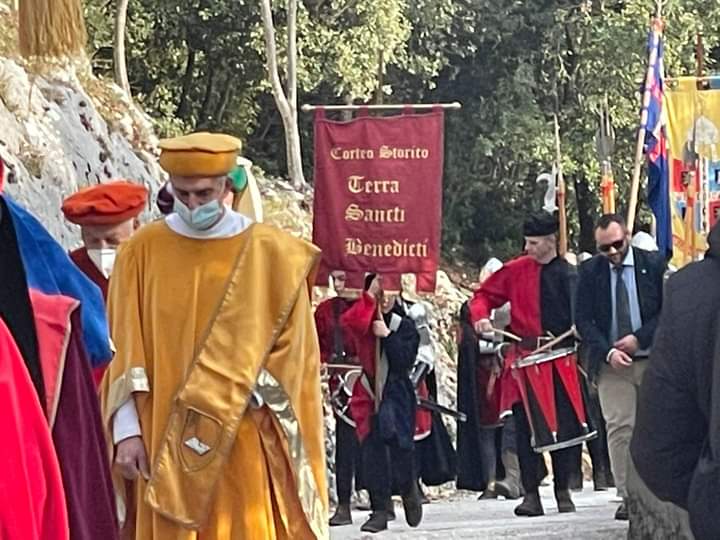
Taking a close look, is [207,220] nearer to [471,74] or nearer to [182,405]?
[182,405]

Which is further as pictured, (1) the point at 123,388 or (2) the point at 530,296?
(2) the point at 530,296

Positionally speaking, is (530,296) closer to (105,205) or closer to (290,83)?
(105,205)

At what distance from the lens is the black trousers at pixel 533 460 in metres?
11.1

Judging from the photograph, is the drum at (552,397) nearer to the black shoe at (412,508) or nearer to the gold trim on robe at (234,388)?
the black shoe at (412,508)

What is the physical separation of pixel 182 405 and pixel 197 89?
82.8 feet

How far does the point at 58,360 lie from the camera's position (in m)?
3.69

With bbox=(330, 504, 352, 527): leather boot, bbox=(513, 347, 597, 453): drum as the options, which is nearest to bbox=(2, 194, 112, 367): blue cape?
bbox=(513, 347, 597, 453): drum

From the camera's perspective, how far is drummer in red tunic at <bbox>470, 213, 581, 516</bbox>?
10820 mm

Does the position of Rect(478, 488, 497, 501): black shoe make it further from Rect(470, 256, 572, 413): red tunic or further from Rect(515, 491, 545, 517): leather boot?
Rect(470, 256, 572, 413): red tunic

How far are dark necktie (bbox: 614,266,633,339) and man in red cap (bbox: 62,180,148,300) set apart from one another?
379cm

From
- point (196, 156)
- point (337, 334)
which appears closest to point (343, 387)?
point (337, 334)

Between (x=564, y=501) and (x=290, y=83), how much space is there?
16.5 metres

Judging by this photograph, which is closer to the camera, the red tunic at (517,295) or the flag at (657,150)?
the red tunic at (517,295)

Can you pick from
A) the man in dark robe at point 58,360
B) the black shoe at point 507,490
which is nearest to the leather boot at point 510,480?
the black shoe at point 507,490
